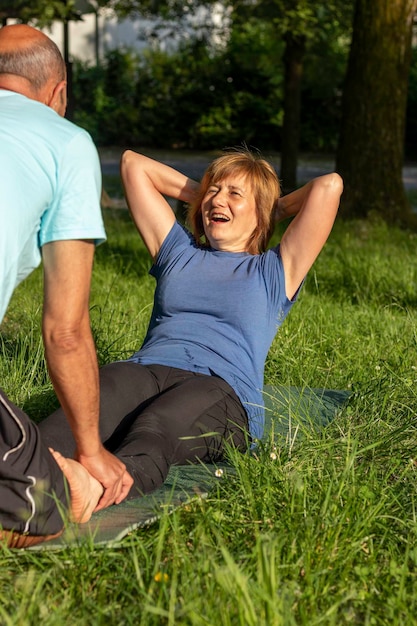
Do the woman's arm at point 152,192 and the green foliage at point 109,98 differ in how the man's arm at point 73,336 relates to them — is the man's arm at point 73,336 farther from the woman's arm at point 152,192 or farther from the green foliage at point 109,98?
the green foliage at point 109,98

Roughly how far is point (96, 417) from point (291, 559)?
66cm

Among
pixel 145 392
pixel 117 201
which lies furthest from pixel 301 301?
pixel 117 201

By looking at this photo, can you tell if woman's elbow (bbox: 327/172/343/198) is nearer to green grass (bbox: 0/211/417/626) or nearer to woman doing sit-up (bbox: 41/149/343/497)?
woman doing sit-up (bbox: 41/149/343/497)

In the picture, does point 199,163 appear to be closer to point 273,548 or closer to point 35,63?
point 35,63

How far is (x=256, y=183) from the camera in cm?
423

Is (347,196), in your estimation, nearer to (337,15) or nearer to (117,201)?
(117,201)

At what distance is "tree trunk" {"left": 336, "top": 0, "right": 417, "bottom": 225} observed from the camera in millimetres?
10273

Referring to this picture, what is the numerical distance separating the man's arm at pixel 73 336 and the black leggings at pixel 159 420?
1.39 feet

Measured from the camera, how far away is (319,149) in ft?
89.4

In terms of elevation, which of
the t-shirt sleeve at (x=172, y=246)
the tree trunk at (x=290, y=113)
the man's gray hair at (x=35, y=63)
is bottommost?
the tree trunk at (x=290, y=113)

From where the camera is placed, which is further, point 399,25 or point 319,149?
point 319,149

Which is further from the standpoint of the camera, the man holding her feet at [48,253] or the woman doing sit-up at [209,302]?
the woman doing sit-up at [209,302]

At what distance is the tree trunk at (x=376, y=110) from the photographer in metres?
10.3

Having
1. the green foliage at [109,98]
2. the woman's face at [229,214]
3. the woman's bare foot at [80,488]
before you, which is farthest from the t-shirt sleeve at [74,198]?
the green foliage at [109,98]
